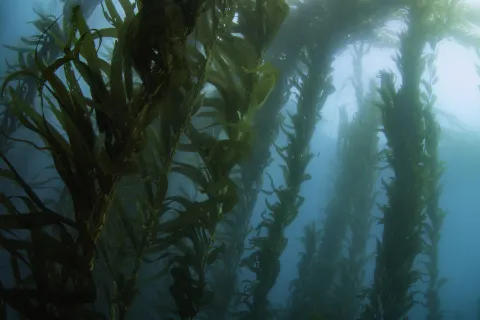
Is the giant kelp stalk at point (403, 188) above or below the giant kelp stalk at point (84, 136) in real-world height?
above

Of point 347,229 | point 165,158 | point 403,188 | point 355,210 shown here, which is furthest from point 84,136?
point 347,229

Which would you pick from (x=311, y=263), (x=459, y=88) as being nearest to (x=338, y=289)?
(x=311, y=263)

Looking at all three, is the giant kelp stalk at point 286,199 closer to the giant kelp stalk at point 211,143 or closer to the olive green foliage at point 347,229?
the olive green foliage at point 347,229

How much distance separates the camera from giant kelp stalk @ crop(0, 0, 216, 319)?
1.36m

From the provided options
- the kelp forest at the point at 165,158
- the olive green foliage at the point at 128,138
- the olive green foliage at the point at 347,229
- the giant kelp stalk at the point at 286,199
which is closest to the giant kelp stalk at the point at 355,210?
the olive green foliage at the point at 347,229

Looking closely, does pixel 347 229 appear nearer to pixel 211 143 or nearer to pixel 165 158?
pixel 211 143

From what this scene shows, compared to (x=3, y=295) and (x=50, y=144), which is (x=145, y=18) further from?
(x=3, y=295)

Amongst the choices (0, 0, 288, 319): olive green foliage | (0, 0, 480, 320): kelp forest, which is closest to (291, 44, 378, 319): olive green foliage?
(0, 0, 480, 320): kelp forest

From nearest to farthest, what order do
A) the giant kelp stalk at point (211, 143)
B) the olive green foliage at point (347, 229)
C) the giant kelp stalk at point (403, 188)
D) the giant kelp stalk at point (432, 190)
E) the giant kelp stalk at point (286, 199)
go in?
1. the giant kelp stalk at point (211, 143)
2. the giant kelp stalk at point (286, 199)
3. the giant kelp stalk at point (403, 188)
4. the giant kelp stalk at point (432, 190)
5. the olive green foliage at point (347, 229)

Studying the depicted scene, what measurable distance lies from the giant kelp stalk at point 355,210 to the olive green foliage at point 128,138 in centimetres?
620

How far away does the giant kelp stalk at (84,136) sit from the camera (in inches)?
53.4

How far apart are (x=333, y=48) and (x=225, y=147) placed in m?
5.06

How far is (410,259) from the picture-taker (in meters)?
5.07

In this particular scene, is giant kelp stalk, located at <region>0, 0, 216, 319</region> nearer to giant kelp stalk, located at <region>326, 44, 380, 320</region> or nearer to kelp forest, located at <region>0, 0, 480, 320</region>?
kelp forest, located at <region>0, 0, 480, 320</region>
